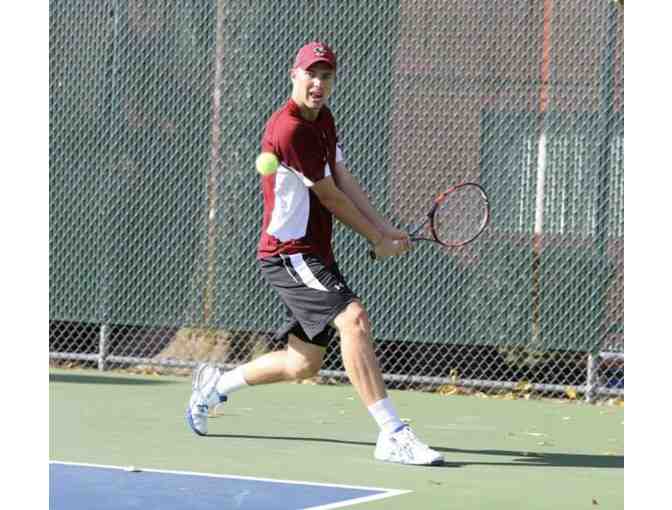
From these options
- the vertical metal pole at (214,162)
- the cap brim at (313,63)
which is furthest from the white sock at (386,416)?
the vertical metal pole at (214,162)

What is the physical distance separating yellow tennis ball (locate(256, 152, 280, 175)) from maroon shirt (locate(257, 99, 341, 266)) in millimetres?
22

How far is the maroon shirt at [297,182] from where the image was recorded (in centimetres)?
691

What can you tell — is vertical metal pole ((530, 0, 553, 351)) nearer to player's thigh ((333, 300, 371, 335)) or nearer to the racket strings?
the racket strings

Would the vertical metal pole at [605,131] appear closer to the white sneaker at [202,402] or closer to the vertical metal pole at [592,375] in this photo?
the vertical metal pole at [592,375]

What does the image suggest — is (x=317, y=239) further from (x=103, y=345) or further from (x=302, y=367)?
(x=103, y=345)

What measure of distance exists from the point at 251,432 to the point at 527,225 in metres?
2.74

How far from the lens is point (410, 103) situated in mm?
10062

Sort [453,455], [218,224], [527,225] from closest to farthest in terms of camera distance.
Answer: [453,455]
[527,225]
[218,224]

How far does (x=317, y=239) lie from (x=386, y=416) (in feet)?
2.96

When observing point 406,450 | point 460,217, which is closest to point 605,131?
point 460,217

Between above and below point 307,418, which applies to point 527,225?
above
